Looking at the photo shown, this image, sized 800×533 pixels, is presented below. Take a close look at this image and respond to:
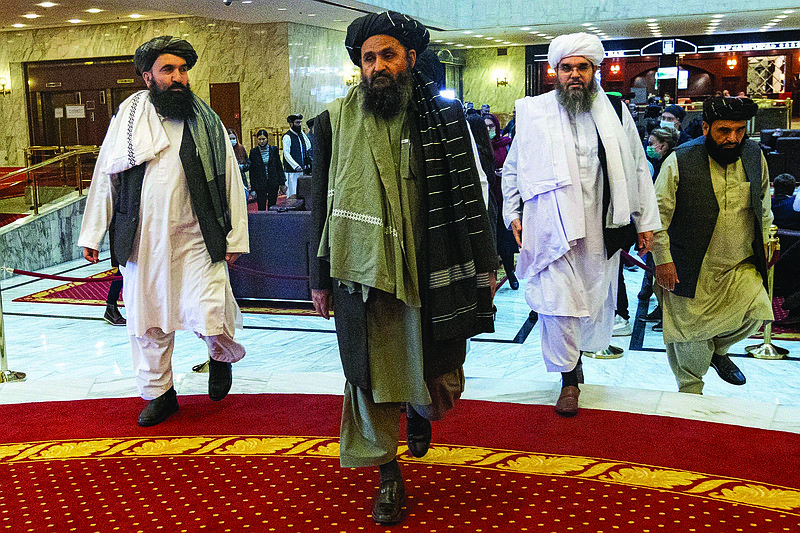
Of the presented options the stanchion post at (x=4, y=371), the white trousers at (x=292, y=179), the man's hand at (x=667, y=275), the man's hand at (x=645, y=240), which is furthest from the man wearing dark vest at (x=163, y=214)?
the white trousers at (x=292, y=179)

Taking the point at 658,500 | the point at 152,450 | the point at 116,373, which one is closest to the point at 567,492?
the point at 658,500

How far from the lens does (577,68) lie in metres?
3.65

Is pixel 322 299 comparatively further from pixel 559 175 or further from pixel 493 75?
pixel 493 75

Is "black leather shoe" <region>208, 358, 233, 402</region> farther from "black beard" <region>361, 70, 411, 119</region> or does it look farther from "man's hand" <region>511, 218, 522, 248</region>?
"black beard" <region>361, 70, 411, 119</region>

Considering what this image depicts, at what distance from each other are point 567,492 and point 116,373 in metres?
3.29

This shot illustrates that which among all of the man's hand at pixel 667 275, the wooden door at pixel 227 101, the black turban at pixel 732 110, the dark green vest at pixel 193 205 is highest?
the wooden door at pixel 227 101

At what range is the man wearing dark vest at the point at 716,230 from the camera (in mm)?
3904

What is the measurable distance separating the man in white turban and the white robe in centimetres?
132

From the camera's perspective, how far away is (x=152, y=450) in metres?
3.36

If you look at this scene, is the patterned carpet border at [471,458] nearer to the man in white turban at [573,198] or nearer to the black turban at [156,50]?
the man in white turban at [573,198]

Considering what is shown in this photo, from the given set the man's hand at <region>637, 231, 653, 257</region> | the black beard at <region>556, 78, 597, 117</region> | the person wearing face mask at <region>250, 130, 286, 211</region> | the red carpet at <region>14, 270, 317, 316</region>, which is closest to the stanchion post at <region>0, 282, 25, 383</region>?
the red carpet at <region>14, 270, 317, 316</region>

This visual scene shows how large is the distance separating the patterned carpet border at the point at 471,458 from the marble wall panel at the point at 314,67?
14.8 meters

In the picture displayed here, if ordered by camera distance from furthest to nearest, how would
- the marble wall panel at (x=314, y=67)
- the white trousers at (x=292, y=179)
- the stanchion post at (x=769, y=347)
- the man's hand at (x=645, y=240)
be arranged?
the marble wall panel at (x=314, y=67), the white trousers at (x=292, y=179), the stanchion post at (x=769, y=347), the man's hand at (x=645, y=240)

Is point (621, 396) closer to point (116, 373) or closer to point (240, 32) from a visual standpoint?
point (116, 373)
